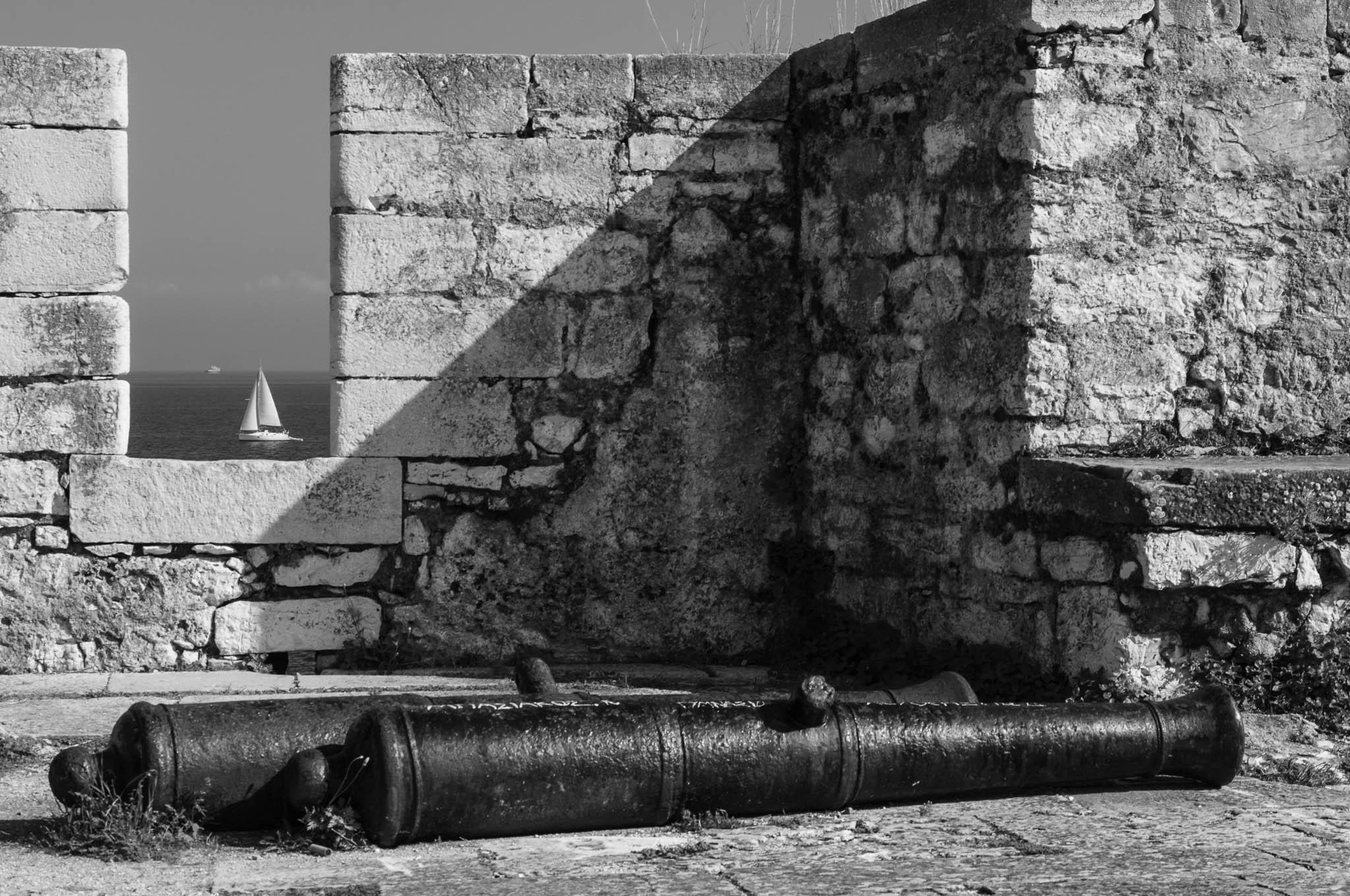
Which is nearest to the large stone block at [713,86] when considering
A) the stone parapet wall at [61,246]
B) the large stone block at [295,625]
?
the stone parapet wall at [61,246]

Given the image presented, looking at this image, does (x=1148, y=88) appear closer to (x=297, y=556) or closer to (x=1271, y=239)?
(x=1271, y=239)

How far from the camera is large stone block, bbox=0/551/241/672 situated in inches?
241

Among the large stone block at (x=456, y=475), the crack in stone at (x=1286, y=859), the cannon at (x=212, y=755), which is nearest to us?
the crack in stone at (x=1286, y=859)

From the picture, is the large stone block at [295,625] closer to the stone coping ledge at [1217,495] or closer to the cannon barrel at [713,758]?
the cannon barrel at [713,758]

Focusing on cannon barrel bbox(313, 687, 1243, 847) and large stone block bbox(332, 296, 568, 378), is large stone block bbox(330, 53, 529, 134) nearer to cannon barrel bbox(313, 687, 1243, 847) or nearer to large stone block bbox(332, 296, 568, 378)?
large stone block bbox(332, 296, 568, 378)

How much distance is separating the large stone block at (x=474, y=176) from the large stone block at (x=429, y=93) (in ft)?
0.18

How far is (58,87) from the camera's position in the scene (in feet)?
19.9

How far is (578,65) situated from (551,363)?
1.21 meters

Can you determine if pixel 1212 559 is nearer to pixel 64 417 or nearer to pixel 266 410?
pixel 64 417

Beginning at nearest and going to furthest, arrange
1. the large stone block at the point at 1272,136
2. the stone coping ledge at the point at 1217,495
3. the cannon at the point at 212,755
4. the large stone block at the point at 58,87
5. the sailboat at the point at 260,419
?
1. the cannon at the point at 212,755
2. the stone coping ledge at the point at 1217,495
3. the large stone block at the point at 1272,136
4. the large stone block at the point at 58,87
5. the sailboat at the point at 260,419

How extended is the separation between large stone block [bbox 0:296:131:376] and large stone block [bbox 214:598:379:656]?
42.3 inches

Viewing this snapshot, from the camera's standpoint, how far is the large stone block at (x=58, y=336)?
608cm

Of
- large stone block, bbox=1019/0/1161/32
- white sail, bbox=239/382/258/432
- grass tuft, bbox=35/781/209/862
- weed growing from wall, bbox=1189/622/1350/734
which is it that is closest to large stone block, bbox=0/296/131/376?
grass tuft, bbox=35/781/209/862

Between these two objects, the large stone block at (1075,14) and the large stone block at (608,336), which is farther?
the large stone block at (608,336)
